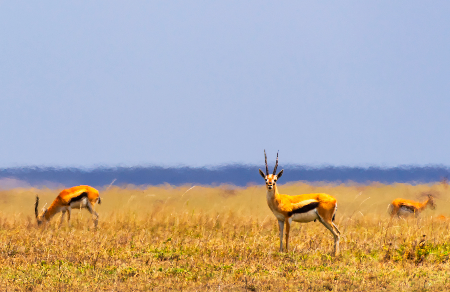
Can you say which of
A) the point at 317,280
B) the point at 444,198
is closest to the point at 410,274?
the point at 317,280

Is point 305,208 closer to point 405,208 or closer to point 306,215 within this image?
point 306,215

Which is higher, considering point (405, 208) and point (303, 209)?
point (303, 209)

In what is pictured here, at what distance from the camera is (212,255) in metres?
11.3

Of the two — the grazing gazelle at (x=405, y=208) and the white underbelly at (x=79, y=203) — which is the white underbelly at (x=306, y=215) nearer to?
the white underbelly at (x=79, y=203)

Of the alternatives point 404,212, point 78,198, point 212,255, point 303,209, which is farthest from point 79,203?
point 404,212

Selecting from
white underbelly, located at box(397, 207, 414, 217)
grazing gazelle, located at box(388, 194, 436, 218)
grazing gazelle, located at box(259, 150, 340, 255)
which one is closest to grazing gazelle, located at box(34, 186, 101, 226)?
grazing gazelle, located at box(259, 150, 340, 255)

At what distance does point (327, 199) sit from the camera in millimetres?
12008

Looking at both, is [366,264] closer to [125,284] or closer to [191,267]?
[191,267]

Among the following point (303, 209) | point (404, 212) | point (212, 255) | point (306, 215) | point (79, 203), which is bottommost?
point (212, 255)

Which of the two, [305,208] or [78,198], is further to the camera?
[78,198]

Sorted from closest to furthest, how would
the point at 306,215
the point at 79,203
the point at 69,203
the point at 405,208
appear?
the point at 306,215 < the point at 69,203 < the point at 79,203 < the point at 405,208

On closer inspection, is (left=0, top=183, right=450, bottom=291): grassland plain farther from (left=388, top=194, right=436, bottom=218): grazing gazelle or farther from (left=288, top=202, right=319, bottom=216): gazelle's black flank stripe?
(left=388, top=194, right=436, bottom=218): grazing gazelle

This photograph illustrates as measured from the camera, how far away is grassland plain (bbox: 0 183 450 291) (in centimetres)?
910

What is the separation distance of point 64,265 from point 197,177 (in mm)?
22011
